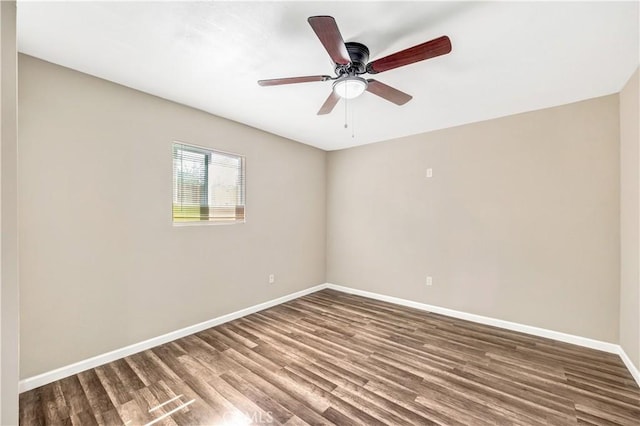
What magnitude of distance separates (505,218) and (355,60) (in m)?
2.66

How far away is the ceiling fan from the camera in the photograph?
1.39 meters

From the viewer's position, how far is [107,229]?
2.41m

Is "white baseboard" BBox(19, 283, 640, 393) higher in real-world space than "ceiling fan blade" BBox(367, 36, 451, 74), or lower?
lower

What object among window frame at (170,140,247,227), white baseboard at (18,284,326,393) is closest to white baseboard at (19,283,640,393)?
white baseboard at (18,284,326,393)

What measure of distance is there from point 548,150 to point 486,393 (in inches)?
103

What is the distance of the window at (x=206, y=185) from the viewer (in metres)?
2.95

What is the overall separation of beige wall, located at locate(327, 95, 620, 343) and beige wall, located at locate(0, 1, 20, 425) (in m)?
3.88

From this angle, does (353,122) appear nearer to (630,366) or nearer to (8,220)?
(8,220)

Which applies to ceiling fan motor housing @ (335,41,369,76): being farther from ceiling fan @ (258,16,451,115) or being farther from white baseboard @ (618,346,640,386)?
white baseboard @ (618,346,640,386)

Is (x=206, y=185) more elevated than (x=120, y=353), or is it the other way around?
(x=206, y=185)

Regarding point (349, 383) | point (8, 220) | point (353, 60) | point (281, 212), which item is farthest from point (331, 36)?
point (281, 212)


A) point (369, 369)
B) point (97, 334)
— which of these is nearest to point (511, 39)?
point (369, 369)

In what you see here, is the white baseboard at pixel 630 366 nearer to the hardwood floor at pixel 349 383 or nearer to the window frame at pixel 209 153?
the hardwood floor at pixel 349 383

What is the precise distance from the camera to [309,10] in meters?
1.57
